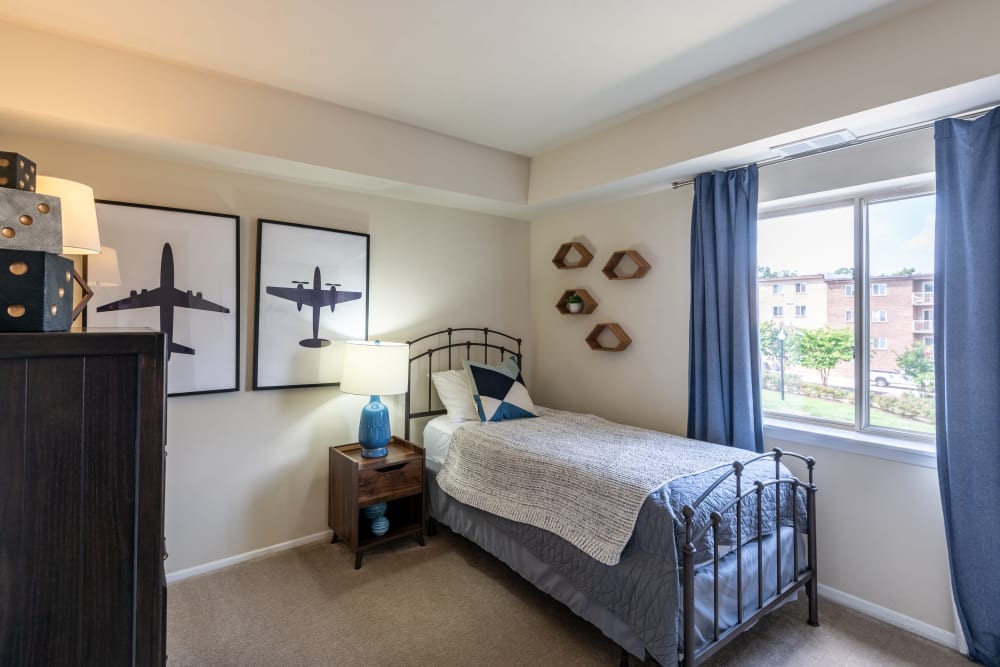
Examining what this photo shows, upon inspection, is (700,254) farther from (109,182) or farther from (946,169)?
(109,182)

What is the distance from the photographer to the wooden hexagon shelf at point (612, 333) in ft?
11.3

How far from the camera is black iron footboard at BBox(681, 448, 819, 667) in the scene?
1769 mm

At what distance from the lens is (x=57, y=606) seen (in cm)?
72

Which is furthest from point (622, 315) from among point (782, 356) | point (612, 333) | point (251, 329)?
point (251, 329)

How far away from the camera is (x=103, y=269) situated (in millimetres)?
2283

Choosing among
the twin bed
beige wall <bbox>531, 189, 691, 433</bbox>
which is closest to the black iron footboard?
the twin bed

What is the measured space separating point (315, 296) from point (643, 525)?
229 cm

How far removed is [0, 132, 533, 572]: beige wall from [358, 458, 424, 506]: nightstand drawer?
52cm

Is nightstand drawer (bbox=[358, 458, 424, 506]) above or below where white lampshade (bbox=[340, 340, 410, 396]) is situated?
below

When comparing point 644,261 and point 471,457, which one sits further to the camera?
point 644,261

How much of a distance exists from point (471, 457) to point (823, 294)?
7.04 feet

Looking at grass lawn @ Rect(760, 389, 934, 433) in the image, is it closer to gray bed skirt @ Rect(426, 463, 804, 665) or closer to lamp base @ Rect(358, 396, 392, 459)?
gray bed skirt @ Rect(426, 463, 804, 665)

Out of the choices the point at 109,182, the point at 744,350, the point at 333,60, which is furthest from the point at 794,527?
the point at 109,182

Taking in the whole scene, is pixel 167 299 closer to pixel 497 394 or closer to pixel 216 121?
pixel 216 121
